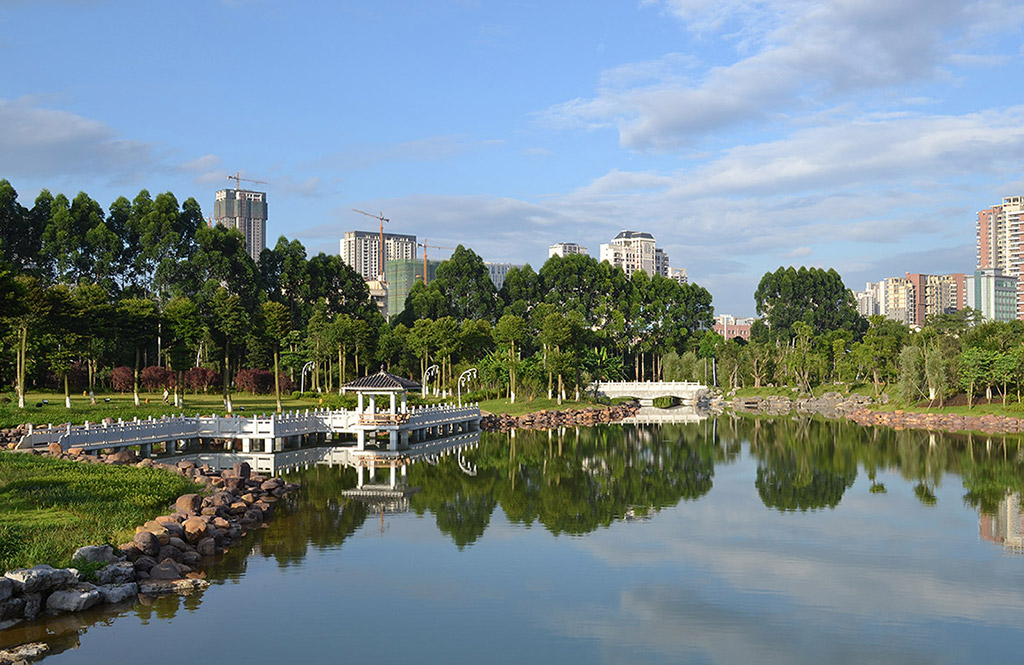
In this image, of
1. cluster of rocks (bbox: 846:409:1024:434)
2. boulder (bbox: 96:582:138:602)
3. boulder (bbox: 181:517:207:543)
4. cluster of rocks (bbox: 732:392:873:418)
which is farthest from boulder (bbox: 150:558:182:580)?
cluster of rocks (bbox: 732:392:873:418)

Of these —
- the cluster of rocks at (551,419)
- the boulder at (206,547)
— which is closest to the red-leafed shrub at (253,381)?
the cluster of rocks at (551,419)

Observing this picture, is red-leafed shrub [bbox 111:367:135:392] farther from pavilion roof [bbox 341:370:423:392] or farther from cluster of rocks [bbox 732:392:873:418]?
cluster of rocks [bbox 732:392:873:418]

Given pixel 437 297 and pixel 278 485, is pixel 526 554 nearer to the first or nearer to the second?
pixel 278 485

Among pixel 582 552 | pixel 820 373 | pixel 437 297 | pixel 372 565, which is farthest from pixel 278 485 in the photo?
pixel 820 373

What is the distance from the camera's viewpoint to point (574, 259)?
102 metres

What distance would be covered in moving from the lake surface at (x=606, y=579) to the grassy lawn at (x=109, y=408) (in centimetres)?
1219

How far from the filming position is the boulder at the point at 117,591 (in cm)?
1556

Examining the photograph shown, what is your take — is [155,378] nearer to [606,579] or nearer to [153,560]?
[153,560]

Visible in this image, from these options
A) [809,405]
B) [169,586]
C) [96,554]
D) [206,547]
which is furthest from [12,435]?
[809,405]

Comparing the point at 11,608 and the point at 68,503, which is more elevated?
the point at 68,503

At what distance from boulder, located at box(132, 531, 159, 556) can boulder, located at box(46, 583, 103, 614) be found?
95.1 inches

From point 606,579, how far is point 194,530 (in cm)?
881

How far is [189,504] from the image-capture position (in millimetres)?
21594

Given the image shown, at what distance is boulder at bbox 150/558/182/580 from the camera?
667 inches
